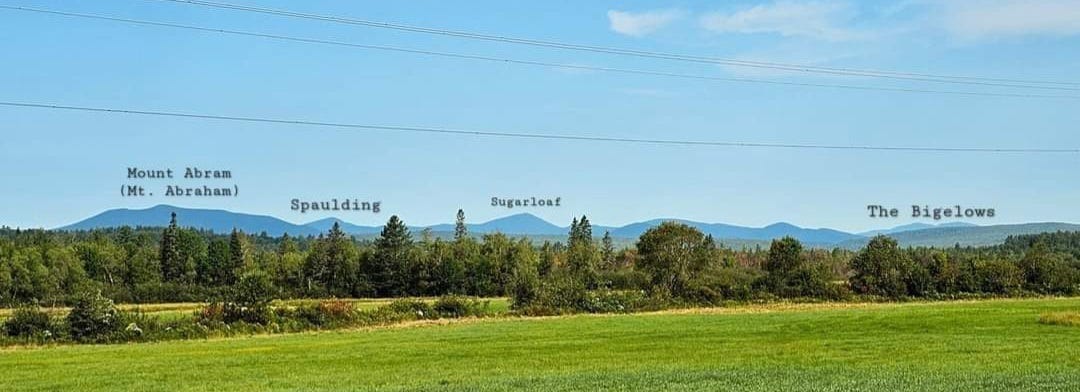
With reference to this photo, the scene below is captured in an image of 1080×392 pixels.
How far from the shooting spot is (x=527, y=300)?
86000mm

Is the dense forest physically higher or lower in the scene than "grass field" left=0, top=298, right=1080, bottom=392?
higher

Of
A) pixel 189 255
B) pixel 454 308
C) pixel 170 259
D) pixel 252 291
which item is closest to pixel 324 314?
pixel 252 291

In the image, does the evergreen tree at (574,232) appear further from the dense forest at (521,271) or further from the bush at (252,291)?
the bush at (252,291)

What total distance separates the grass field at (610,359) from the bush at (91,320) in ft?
11.4

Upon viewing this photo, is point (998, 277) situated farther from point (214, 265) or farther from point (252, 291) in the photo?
point (214, 265)

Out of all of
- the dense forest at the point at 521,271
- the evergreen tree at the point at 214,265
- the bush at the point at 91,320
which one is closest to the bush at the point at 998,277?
the dense forest at the point at 521,271

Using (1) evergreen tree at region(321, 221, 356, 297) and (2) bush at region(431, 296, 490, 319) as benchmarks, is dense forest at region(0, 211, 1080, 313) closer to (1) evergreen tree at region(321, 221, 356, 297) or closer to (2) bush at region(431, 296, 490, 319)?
(1) evergreen tree at region(321, 221, 356, 297)

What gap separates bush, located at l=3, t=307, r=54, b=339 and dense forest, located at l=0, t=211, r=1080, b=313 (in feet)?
38.9

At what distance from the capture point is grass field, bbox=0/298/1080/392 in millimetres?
29484

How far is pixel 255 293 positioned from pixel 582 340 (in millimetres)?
24320

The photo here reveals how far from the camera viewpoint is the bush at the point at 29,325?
59.3m

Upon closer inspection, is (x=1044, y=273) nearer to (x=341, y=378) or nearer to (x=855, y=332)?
(x=855, y=332)

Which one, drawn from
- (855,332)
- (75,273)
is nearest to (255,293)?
(855,332)

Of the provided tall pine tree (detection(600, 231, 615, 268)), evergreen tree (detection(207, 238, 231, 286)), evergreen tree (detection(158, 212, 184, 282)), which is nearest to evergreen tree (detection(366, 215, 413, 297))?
evergreen tree (detection(207, 238, 231, 286))
